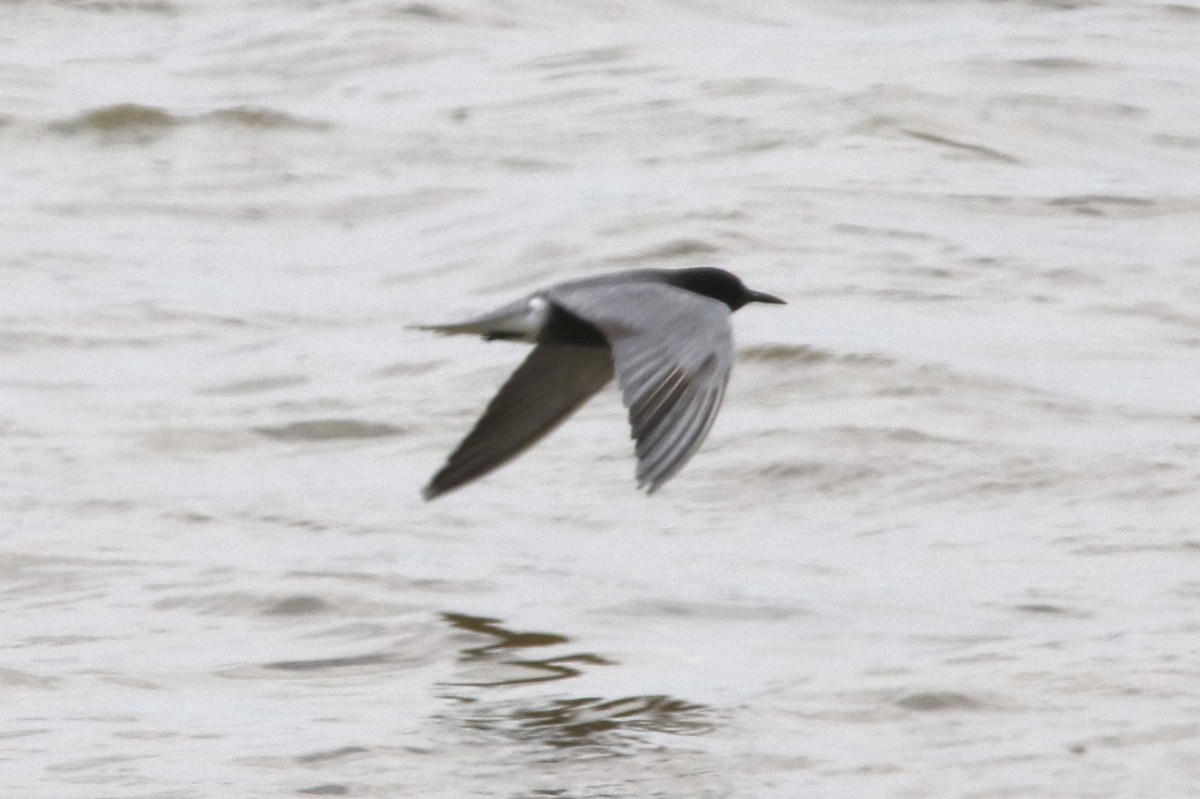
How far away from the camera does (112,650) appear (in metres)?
5.65

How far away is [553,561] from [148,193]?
16.5 feet

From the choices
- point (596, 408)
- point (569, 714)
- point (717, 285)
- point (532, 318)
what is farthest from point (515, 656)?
point (596, 408)

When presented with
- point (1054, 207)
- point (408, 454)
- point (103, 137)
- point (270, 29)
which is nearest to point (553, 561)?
point (408, 454)

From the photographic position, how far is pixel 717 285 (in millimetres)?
6016

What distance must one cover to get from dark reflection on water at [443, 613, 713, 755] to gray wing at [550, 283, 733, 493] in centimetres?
78

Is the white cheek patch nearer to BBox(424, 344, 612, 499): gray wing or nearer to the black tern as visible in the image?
the black tern

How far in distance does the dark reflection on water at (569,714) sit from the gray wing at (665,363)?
2.55ft

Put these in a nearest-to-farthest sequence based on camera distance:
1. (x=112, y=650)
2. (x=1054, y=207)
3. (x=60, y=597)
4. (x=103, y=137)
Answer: (x=112, y=650) → (x=60, y=597) → (x=1054, y=207) → (x=103, y=137)

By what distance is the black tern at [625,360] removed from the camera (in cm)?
451

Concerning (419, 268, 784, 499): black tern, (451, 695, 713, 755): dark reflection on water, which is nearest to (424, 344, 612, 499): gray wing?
(419, 268, 784, 499): black tern

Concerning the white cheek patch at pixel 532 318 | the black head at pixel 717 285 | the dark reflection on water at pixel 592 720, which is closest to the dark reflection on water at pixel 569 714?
the dark reflection on water at pixel 592 720

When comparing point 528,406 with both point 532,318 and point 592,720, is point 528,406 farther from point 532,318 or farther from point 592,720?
point 592,720

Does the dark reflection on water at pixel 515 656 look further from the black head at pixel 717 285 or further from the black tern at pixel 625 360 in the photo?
the black head at pixel 717 285

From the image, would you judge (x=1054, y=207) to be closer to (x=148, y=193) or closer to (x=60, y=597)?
(x=148, y=193)
